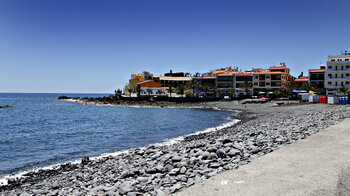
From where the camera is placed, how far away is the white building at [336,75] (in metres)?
71.3

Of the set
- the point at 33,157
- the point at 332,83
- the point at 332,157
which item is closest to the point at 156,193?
the point at 332,157

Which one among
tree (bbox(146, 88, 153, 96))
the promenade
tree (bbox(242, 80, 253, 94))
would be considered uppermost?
tree (bbox(242, 80, 253, 94))

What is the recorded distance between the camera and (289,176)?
7047 mm

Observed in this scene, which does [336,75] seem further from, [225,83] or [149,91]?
[149,91]

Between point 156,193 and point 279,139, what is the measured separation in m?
7.89

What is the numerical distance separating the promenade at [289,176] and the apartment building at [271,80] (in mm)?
75408

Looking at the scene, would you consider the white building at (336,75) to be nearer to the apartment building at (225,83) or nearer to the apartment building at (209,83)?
the apartment building at (225,83)

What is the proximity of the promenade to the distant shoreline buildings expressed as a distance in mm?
66065

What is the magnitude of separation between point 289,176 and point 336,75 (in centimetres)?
7738

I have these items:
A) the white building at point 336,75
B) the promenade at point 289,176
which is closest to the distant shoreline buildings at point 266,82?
the white building at point 336,75

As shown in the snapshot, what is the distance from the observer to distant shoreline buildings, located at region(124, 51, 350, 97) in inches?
2846

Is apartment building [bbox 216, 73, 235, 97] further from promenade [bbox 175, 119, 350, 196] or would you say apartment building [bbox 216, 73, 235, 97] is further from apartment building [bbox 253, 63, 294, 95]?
promenade [bbox 175, 119, 350, 196]

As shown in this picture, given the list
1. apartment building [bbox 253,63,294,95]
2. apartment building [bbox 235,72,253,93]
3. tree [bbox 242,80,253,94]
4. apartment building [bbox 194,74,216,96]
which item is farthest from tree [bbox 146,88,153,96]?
apartment building [bbox 253,63,294,95]

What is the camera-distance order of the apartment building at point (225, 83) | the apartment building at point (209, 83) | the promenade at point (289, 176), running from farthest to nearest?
the apartment building at point (209, 83) < the apartment building at point (225, 83) < the promenade at point (289, 176)
